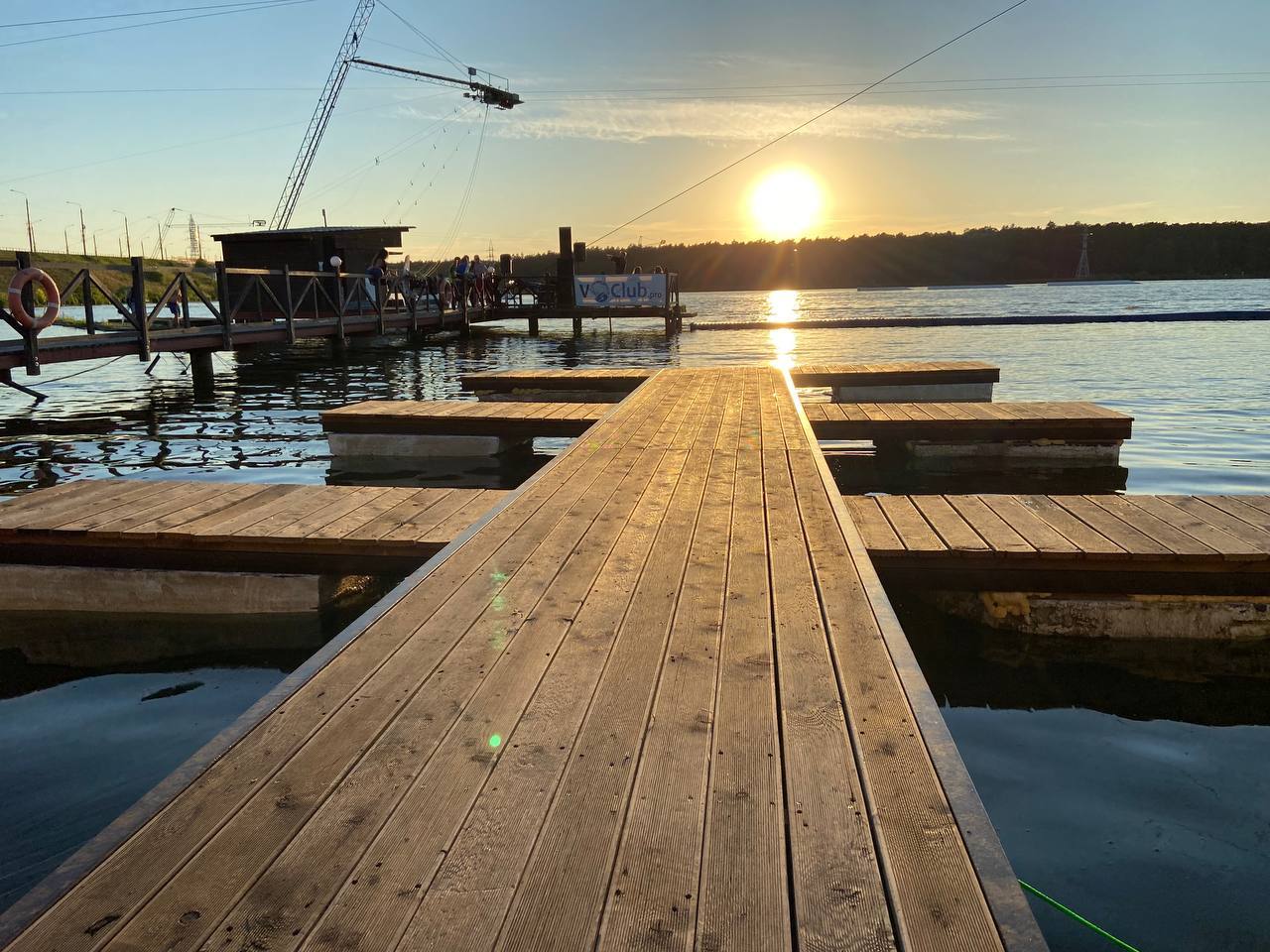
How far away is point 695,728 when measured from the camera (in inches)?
86.6

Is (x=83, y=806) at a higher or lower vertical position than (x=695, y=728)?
lower

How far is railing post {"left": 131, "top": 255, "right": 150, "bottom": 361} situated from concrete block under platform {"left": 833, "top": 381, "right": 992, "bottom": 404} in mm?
10847

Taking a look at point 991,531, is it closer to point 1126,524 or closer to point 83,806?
point 1126,524

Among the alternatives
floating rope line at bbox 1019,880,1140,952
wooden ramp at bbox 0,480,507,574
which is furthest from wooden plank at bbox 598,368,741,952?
wooden ramp at bbox 0,480,507,574

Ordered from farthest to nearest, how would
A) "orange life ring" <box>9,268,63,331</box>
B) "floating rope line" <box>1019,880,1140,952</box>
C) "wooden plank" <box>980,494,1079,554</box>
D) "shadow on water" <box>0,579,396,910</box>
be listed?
"orange life ring" <box>9,268,63,331</box> → "wooden plank" <box>980,494,1079,554</box> → "shadow on water" <box>0,579,396,910</box> → "floating rope line" <box>1019,880,1140,952</box>

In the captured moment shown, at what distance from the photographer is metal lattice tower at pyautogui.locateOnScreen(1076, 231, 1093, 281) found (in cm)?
13488

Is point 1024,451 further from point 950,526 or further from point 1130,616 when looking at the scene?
point 1130,616

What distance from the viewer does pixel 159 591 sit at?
16.1 ft

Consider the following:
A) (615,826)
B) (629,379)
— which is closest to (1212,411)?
(629,379)

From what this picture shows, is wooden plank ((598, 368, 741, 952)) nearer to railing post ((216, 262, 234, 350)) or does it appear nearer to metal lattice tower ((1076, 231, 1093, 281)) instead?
railing post ((216, 262, 234, 350))

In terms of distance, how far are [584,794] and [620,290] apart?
95.3 feet

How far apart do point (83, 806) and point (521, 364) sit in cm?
1827

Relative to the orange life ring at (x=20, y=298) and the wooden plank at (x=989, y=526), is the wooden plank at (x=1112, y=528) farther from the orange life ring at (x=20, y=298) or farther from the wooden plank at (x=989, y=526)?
the orange life ring at (x=20, y=298)

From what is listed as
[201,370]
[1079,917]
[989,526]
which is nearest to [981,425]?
[989,526]
